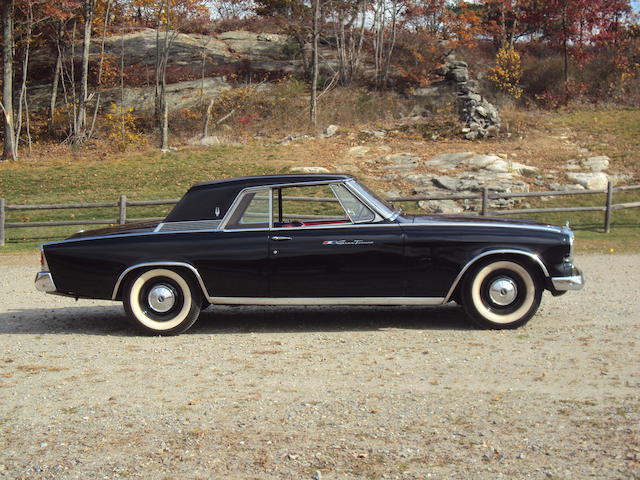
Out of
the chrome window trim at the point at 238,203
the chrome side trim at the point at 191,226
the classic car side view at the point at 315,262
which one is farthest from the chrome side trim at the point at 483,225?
the chrome side trim at the point at 191,226

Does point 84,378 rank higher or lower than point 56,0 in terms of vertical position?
lower

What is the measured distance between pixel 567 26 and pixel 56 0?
69.3ft

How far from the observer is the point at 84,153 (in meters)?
29.7

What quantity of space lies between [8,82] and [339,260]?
1026 inches

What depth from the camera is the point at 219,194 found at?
8133 mm

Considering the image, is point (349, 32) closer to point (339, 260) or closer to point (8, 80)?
point (8, 80)

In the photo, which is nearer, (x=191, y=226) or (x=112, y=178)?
(x=191, y=226)

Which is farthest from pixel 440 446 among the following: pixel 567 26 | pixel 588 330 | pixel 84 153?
pixel 567 26

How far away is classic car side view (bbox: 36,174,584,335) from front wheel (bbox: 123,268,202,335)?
0.01m

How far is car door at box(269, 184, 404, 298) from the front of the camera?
25.3ft

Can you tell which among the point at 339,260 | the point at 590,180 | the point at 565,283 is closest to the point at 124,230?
the point at 339,260

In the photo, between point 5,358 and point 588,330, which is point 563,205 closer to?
point 588,330

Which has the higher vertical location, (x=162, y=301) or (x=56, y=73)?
(x=56, y=73)

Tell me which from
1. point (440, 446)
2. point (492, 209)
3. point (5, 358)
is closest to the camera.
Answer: point (440, 446)
